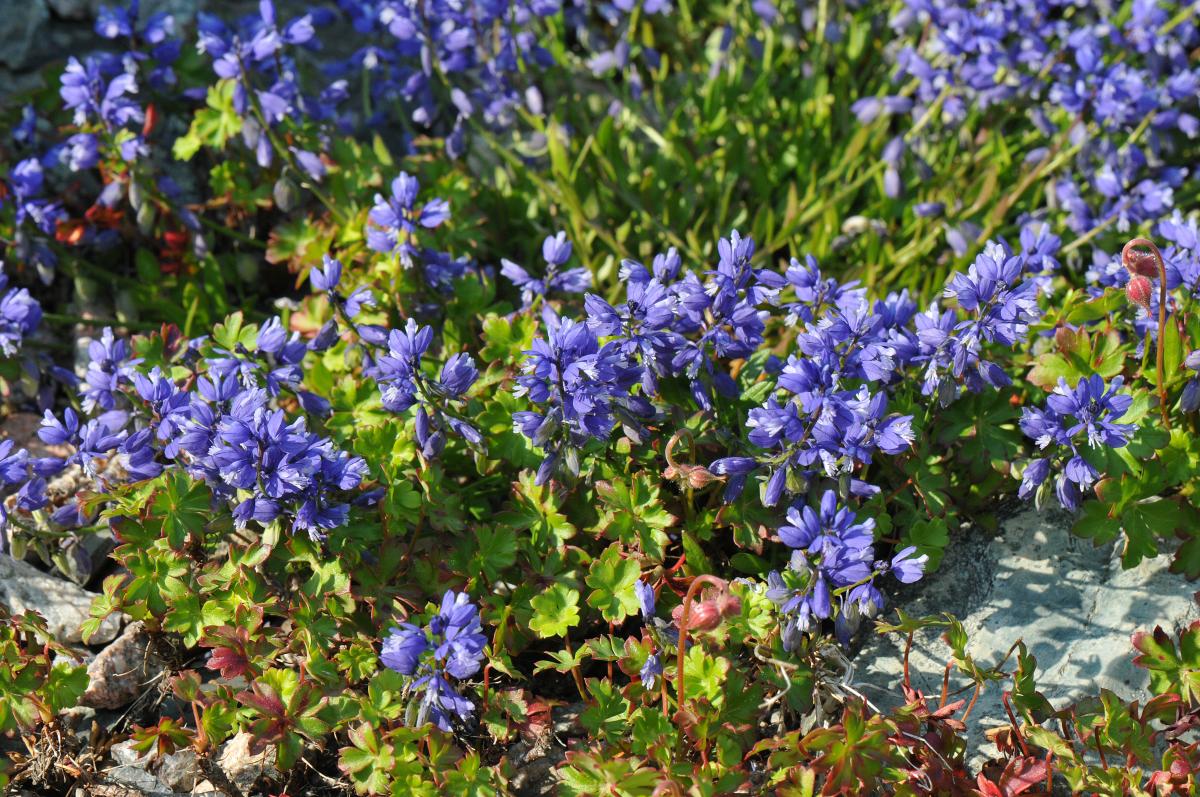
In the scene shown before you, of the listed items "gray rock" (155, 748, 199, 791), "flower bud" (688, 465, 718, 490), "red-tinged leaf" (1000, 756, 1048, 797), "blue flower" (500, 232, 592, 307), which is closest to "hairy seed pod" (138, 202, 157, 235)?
"blue flower" (500, 232, 592, 307)

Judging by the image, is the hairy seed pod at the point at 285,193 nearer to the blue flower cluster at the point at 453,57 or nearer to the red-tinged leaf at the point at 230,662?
the blue flower cluster at the point at 453,57

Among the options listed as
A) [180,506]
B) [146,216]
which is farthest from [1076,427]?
[146,216]

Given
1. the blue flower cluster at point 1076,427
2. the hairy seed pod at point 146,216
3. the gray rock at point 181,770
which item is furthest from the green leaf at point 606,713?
the hairy seed pod at point 146,216

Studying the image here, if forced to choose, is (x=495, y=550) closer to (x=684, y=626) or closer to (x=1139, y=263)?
(x=684, y=626)

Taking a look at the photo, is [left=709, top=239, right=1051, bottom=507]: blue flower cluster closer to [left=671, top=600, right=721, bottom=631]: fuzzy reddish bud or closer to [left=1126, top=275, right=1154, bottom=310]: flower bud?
[left=1126, top=275, right=1154, bottom=310]: flower bud

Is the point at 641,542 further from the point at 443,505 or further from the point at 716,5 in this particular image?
the point at 716,5

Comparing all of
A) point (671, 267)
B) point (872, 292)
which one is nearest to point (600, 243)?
point (872, 292)

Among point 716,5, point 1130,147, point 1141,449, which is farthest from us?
point 716,5
